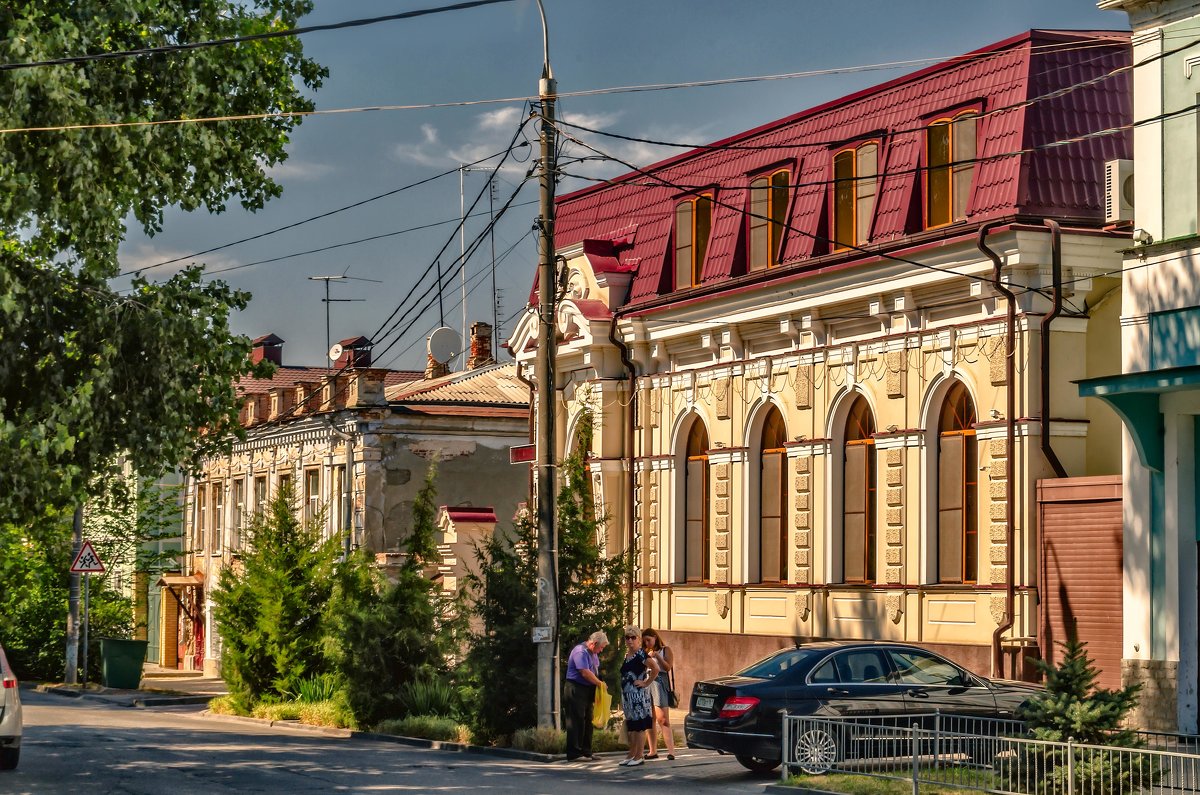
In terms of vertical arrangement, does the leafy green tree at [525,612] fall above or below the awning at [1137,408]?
below

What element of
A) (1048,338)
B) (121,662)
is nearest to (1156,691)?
(1048,338)

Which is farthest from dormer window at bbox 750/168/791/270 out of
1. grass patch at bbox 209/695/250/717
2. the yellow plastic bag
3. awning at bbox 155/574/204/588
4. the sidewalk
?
awning at bbox 155/574/204/588

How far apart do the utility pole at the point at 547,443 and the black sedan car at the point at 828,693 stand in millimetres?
2844

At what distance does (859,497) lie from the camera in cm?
2683

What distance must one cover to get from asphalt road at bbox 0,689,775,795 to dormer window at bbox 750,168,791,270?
383 inches

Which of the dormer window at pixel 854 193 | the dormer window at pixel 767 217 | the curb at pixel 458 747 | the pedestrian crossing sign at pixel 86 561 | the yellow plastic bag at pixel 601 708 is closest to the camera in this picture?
the curb at pixel 458 747

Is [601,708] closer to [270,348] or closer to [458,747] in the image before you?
[458,747]

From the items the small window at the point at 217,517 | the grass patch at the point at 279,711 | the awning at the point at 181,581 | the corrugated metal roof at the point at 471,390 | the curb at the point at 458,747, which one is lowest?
the grass patch at the point at 279,711

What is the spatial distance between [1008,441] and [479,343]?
27815 mm

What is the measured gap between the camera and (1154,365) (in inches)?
829

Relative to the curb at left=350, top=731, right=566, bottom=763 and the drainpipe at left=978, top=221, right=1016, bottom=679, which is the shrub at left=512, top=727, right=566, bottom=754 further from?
the drainpipe at left=978, top=221, right=1016, bottom=679

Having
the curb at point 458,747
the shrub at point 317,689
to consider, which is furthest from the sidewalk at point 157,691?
the curb at point 458,747

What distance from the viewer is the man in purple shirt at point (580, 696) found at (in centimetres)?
2089

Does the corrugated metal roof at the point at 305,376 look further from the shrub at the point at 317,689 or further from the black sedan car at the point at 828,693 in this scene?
the black sedan car at the point at 828,693
